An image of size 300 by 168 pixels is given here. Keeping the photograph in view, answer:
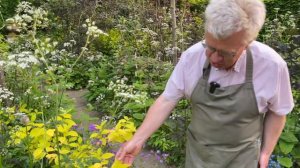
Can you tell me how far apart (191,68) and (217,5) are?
0.42 m

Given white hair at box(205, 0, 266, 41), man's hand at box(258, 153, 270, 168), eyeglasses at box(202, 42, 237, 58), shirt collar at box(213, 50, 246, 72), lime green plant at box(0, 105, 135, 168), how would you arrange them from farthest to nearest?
1. man's hand at box(258, 153, 270, 168)
2. lime green plant at box(0, 105, 135, 168)
3. shirt collar at box(213, 50, 246, 72)
4. eyeglasses at box(202, 42, 237, 58)
5. white hair at box(205, 0, 266, 41)

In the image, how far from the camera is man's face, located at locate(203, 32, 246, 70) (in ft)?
5.71

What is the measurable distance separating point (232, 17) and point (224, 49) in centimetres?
16

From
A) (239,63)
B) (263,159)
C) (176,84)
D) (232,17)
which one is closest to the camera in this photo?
(232,17)

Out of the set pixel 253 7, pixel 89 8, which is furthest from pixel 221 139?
pixel 89 8

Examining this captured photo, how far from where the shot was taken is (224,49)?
179cm

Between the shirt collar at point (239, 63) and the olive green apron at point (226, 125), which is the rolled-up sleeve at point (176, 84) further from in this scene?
the shirt collar at point (239, 63)

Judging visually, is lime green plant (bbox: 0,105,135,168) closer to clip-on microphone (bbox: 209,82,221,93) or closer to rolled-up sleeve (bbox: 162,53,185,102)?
rolled-up sleeve (bbox: 162,53,185,102)

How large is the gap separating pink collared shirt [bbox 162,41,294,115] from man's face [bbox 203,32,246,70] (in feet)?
0.31

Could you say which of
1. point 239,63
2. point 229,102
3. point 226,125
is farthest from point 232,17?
point 226,125

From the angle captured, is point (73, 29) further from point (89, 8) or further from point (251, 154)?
point (251, 154)

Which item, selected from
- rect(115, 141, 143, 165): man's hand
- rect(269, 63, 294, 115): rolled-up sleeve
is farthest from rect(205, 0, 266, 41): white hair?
rect(115, 141, 143, 165): man's hand

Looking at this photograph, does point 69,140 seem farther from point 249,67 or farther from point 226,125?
point 249,67

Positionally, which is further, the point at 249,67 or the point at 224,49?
the point at 249,67
